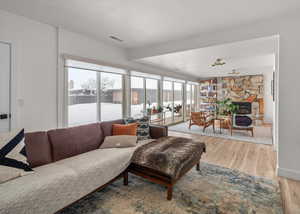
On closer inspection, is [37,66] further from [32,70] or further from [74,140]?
[74,140]

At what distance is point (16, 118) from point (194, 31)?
139 inches

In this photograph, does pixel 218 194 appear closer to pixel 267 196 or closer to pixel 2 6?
pixel 267 196

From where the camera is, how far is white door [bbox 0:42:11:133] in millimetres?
2389

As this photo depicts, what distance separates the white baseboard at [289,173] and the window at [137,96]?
370cm

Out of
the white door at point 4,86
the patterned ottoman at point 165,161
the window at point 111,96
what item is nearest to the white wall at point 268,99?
the patterned ottoman at point 165,161

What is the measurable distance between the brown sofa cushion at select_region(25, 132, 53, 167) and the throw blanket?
1.09m

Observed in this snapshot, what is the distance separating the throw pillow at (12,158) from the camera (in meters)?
1.46

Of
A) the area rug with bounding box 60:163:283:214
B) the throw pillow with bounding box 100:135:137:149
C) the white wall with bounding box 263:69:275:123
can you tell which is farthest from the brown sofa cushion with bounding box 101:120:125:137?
the white wall with bounding box 263:69:275:123

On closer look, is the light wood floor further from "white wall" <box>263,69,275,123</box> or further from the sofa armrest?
"white wall" <box>263,69,275,123</box>

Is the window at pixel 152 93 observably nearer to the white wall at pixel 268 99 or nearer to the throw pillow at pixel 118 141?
the throw pillow at pixel 118 141

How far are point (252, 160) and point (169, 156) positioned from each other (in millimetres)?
2169

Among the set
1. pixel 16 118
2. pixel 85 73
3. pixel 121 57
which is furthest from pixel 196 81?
pixel 16 118

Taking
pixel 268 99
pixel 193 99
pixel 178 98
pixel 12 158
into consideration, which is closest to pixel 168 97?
pixel 178 98

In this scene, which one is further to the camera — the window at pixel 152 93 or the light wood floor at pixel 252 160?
the window at pixel 152 93
